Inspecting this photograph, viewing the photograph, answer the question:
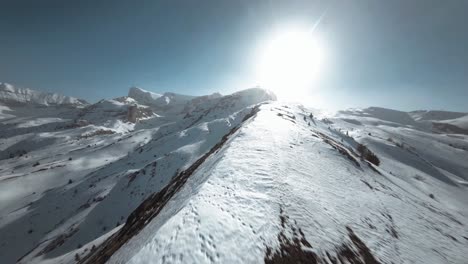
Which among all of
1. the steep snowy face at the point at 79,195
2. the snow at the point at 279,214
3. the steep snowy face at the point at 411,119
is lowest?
the steep snowy face at the point at 79,195

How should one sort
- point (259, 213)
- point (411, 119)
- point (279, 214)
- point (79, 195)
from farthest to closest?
1. point (411, 119)
2. point (79, 195)
3. point (279, 214)
4. point (259, 213)

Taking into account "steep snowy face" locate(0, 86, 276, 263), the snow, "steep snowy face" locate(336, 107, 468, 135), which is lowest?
"steep snowy face" locate(0, 86, 276, 263)

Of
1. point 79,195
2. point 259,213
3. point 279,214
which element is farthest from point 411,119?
point 79,195

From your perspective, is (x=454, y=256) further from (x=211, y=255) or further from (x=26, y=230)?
(x=26, y=230)

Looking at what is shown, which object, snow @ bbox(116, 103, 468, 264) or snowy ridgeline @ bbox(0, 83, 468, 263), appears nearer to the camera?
snow @ bbox(116, 103, 468, 264)

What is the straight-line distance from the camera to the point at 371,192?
12961 millimetres

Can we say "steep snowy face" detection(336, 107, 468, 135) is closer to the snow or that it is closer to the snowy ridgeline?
the snowy ridgeline

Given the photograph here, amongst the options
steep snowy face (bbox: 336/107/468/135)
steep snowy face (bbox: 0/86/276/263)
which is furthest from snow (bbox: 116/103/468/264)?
steep snowy face (bbox: 336/107/468/135)

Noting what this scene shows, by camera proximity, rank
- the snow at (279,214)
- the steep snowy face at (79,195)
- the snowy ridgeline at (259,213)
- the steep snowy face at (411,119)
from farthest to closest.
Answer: the steep snowy face at (411,119)
the steep snowy face at (79,195)
the snowy ridgeline at (259,213)
the snow at (279,214)

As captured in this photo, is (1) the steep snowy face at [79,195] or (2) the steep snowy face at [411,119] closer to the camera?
(1) the steep snowy face at [79,195]

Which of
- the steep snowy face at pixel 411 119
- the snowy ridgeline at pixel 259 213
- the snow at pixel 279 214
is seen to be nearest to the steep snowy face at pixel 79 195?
the snowy ridgeline at pixel 259 213

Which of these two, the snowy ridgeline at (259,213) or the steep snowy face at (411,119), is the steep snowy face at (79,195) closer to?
the snowy ridgeline at (259,213)

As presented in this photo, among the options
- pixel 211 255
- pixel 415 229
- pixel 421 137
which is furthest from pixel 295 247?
pixel 421 137

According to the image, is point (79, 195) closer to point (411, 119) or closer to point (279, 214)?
point (279, 214)
